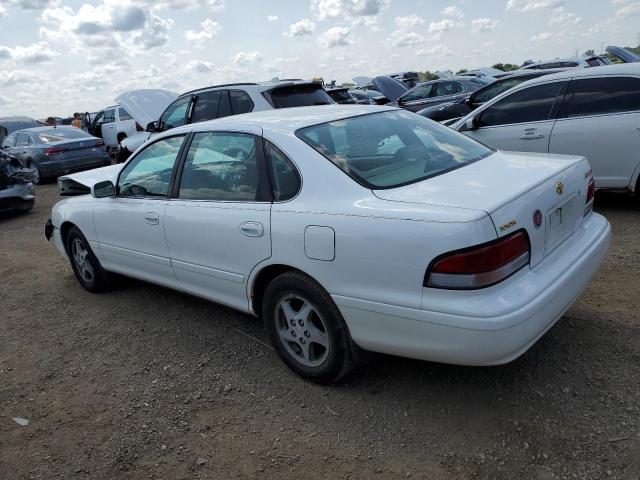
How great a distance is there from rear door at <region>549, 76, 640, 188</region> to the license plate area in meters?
3.10

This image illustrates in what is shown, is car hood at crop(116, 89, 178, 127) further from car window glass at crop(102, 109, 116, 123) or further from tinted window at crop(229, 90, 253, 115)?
car window glass at crop(102, 109, 116, 123)

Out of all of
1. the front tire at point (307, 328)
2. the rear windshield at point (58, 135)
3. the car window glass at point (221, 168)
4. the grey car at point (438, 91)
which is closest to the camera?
the front tire at point (307, 328)

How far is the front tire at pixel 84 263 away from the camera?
4.94 m

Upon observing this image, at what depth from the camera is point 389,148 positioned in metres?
3.28

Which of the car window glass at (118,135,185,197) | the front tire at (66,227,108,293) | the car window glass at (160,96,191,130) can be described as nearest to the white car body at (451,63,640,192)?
the car window glass at (118,135,185,197)

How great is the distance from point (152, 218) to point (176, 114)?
5.67 m

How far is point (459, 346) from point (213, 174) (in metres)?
1.97

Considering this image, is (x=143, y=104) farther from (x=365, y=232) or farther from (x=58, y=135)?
(x=365, y=232)

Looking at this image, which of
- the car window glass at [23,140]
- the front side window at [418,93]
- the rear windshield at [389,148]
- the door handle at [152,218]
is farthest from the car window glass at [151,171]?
the front side window at [418,93]

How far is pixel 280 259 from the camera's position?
118 inches

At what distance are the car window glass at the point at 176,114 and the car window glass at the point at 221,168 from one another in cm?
532

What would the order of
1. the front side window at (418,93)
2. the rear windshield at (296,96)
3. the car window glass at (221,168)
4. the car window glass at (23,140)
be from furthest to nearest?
the front side window at (418,93) < the car window glass at (23,140) < the rear windshield at (296,96) < the car window glass at (221,168)

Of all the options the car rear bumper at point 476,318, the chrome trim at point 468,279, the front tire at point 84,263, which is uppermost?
the chrome trim at point 468,279

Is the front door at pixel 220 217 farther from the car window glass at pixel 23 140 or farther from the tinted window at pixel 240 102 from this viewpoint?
the car window glass at pixel 23 140
